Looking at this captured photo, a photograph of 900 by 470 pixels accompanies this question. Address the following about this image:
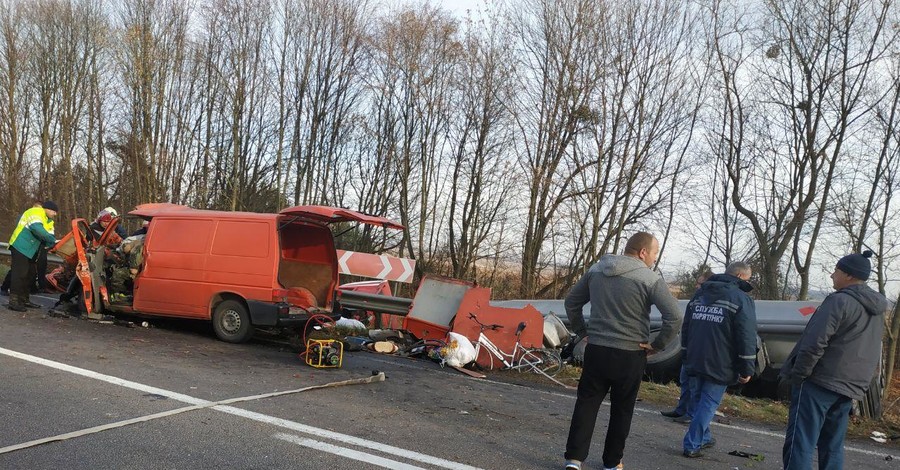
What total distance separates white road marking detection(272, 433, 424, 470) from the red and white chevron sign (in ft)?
24.7

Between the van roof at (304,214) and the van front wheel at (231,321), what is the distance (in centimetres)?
125

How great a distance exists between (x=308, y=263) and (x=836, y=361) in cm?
737

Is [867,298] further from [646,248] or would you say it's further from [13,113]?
[13,113]

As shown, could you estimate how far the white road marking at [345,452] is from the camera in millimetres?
4211

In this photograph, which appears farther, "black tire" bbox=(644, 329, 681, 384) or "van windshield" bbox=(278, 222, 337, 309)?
"van windshield" bbox=(278, 222, 337, 309)

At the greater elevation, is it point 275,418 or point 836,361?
point 836,361

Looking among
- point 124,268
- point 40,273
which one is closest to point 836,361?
point 124,268

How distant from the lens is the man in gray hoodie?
4266mm

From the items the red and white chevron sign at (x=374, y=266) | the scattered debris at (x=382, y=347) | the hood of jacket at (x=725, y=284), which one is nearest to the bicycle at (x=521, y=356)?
the scattered debris at (x=382, y=347)

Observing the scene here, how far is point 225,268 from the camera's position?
9.01 meters

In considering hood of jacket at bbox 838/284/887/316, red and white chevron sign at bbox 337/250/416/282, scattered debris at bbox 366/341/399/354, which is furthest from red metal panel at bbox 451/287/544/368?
hood of jacket at bbox 838/284/887/316

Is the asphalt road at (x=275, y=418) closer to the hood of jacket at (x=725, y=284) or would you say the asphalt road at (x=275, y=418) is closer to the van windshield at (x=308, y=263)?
the hood of jacket at (x=725, y=284)

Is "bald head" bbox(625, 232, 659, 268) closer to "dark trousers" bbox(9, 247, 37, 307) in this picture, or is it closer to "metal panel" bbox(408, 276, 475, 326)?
"metal panel" bbox(408, 276, 475, 326)

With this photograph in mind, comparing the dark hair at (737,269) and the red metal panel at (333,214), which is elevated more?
the red metal panel at (333,214)
